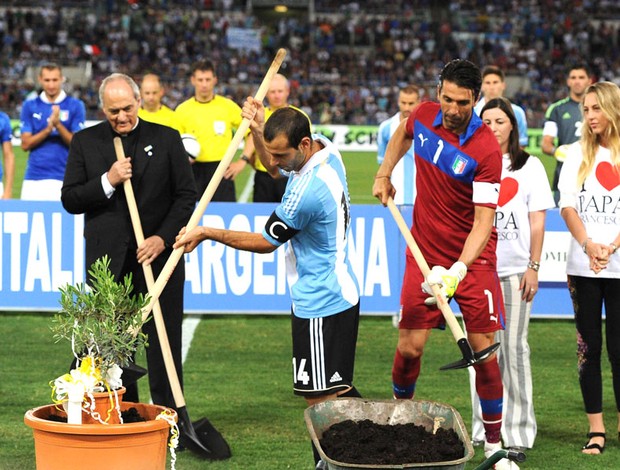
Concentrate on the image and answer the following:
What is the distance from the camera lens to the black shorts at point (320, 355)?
538 centimetres

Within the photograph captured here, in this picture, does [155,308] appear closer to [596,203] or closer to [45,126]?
[596,203]

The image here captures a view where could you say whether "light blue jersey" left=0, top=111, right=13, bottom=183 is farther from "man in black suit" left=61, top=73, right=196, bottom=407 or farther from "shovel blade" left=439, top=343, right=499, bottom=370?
"shovel blade" left=439, top=343, right=499, bottom=370

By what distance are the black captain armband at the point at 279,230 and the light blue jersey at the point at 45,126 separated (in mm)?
7245

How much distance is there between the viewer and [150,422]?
15.1 feet

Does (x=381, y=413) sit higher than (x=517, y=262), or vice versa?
(x=517, y=262)

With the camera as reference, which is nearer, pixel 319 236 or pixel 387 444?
pixel 387 444

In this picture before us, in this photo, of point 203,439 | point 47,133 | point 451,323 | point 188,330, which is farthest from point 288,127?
point 47,133

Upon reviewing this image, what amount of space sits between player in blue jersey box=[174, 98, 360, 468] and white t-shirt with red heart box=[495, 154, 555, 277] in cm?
136

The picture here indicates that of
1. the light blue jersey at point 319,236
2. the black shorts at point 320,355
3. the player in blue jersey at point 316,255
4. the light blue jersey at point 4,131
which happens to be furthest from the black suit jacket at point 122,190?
the light blue jersey at point 4,131

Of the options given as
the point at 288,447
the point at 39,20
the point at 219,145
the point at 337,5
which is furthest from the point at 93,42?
the point at 288,447

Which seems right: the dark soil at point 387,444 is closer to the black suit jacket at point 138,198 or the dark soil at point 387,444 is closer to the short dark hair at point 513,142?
the black suit jacket at point 138,198

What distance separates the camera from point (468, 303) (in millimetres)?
5871

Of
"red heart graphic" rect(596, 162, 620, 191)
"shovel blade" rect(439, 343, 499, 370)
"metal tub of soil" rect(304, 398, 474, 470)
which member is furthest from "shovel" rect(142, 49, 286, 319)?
"red heart graphic" rect(596, 162, 620, 191)

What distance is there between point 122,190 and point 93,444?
210cm
